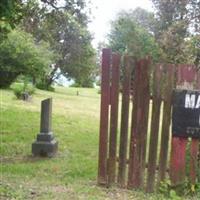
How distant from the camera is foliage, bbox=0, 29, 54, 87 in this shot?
33688 millimetres

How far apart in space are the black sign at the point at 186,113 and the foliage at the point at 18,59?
26.2 metres

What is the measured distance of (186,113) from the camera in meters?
7.41

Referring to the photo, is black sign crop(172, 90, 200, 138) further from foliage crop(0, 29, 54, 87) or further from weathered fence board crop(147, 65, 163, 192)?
foliage crop(0, 29, 54, 87)

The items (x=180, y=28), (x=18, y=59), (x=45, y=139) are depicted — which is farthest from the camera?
(x=18, y=59)

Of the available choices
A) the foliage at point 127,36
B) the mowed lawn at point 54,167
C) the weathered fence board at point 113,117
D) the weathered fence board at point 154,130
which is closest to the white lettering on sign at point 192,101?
the weathered fence board at point 154,130

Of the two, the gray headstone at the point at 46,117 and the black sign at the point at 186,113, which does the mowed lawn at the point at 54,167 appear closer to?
the gray headstone at the point at 46,117

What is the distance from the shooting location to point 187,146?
7.77m

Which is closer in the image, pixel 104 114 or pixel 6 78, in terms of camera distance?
pixel 104 114

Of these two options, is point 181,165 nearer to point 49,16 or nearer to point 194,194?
point 194,194

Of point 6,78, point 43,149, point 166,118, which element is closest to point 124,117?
point 166,118

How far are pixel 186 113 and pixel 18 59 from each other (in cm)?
2767

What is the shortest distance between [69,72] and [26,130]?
39.2 m

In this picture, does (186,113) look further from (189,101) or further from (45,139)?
(45,139)

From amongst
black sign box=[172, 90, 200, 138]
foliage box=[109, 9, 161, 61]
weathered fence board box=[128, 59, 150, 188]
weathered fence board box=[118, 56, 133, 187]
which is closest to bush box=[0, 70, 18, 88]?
foliage box=[109, 9, 161, 61]
